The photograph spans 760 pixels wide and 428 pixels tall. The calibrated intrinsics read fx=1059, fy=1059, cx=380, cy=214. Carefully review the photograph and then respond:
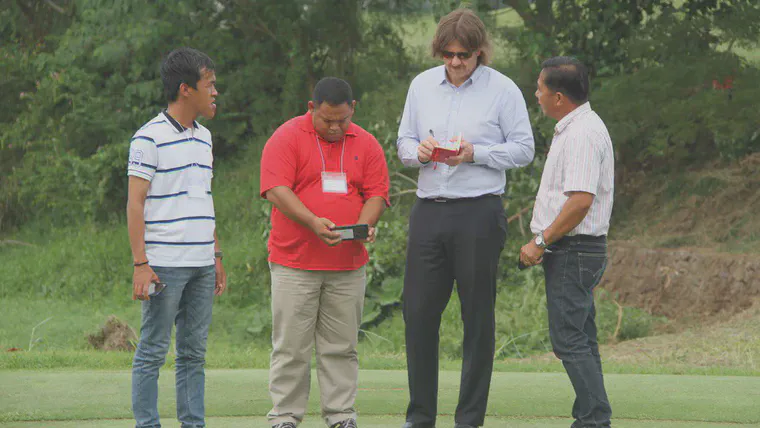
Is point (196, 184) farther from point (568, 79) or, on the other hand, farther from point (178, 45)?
point (178, 45)

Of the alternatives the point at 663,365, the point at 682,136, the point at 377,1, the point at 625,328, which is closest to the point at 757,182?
the point at 682,136

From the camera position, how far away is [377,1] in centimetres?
1594

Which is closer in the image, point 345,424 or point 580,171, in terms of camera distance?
point 580,171

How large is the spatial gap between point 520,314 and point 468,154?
7083 millimetres

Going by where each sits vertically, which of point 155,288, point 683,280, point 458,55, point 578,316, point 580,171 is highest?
point 458,55

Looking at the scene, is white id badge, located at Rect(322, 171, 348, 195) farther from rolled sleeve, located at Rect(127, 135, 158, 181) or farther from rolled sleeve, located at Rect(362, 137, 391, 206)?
rolled sleeve, located at Rect(127, 135, 158, 181)

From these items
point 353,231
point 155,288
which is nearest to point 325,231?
point 353,231

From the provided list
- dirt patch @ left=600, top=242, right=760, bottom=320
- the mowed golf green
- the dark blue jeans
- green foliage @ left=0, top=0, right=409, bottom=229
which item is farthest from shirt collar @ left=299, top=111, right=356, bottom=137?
green foliage @ left=0, top=0, right=409, bottom=229

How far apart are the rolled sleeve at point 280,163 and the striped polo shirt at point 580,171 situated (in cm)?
A: 115

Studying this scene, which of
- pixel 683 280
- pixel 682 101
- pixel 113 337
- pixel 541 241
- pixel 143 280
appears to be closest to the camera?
pixel 143 280

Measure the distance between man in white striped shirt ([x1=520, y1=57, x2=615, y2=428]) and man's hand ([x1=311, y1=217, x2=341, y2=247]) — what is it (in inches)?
34.0

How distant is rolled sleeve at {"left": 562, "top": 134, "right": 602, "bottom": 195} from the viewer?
15.3ft

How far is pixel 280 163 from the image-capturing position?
488 cm

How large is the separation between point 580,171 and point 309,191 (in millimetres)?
1240
